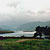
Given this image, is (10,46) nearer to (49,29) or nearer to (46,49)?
(46,49)

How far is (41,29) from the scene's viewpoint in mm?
59406

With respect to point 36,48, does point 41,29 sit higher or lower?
higher

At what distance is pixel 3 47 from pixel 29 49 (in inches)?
227

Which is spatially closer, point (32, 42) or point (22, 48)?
point (22, 48)

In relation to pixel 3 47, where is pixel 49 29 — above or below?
above

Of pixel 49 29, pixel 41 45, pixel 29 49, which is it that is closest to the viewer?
pixel 29 49

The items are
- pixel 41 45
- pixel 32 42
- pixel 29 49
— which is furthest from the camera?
pixel 32 42

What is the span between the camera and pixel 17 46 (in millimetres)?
37906

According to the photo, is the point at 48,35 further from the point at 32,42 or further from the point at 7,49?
the point at 7,49

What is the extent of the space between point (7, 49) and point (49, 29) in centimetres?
2551

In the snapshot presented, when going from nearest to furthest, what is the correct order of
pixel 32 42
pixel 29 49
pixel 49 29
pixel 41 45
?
pixel 29 49
pixel 41 45
pixel 32 42
pixel 49 29

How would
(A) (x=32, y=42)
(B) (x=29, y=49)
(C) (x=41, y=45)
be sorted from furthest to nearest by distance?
(A) (x=32, y=42) < (C) (x=41, y=45) < (B) (x=29, y=49)

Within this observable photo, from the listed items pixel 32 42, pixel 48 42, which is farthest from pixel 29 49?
pixel 48 42

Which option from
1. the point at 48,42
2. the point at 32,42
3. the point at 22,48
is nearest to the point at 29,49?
the point at 22,48
